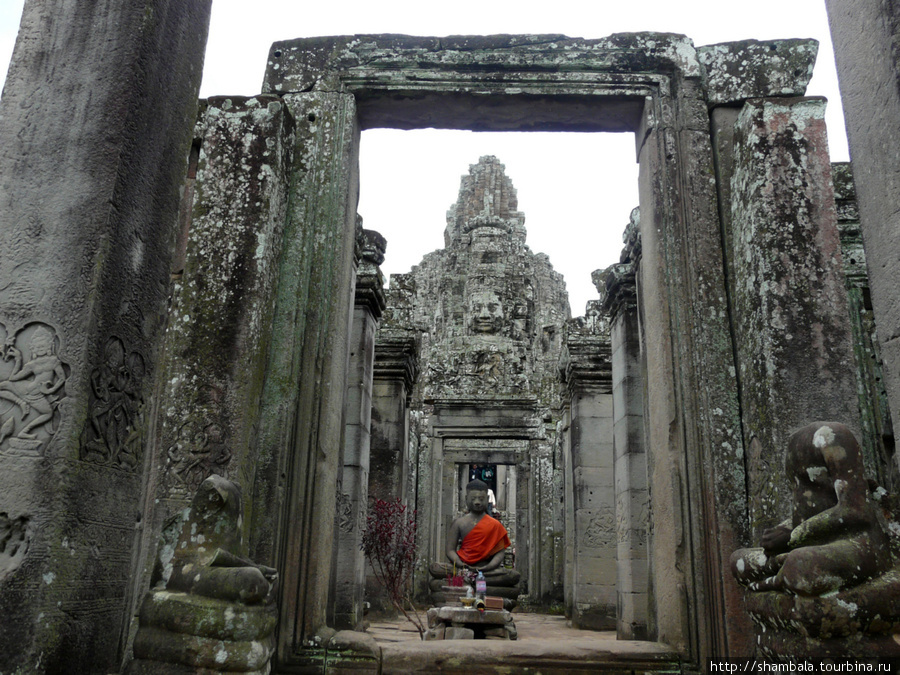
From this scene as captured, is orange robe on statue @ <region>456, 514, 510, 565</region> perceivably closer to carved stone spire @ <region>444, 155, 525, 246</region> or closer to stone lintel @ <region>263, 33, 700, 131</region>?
stone lintel @ <region>263, 33, 700, 131</region>

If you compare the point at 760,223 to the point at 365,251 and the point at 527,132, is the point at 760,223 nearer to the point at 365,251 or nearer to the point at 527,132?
the point at 527,132

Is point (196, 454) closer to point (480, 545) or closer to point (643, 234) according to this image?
point (643, 234)

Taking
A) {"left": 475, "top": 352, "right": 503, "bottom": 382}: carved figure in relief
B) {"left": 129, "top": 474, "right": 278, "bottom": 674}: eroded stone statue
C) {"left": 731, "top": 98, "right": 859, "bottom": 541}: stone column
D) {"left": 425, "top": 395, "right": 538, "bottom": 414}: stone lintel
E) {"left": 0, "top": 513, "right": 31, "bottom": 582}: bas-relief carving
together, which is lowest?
{"left": 129, "top": 474, "right": 278, "bottom": 674}: eroded stone statue

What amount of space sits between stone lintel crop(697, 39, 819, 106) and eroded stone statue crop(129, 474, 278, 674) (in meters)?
4.74

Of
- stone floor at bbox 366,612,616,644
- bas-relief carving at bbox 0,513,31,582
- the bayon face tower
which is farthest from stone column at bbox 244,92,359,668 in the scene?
the bayon face tower

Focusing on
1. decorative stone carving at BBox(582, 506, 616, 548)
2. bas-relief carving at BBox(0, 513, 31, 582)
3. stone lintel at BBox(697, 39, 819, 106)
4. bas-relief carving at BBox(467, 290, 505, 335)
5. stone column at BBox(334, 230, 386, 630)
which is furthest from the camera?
bas-relief carving at BBox(467, 290, 505, 335)

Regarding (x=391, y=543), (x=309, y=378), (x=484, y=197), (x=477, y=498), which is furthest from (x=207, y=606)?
(x=484, y=197)

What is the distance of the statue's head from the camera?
1241cm

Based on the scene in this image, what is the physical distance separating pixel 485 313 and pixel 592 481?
10632 mm

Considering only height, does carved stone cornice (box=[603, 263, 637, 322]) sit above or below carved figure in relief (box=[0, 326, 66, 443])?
above

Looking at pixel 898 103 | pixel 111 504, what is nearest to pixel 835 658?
pixel 898 103

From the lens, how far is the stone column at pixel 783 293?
4.48 meters

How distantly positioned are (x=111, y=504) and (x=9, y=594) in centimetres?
50

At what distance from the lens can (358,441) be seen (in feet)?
28.0
